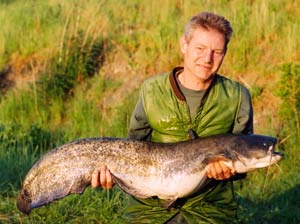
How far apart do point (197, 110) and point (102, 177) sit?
72 centimetres

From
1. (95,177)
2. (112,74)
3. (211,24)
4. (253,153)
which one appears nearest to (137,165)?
(95,177)

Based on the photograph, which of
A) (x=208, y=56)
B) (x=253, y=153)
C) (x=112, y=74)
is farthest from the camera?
(x=112, y=74)

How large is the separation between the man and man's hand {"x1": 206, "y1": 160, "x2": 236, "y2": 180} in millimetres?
58

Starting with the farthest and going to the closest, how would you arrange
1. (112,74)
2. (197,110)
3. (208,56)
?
(112,74), (197,110), (208,56)

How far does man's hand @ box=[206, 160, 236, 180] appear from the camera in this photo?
168 inches

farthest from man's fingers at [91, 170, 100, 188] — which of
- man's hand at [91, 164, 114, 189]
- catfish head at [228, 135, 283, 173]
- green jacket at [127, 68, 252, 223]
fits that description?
catfish head at [228, 135, 283, 173]

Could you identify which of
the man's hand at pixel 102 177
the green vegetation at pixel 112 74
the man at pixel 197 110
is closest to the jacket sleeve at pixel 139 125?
the man at pixel 197 110

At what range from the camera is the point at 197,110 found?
4.48 m

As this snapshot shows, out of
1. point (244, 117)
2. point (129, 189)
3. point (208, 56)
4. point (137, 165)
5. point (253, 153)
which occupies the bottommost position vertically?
point (129, 189)

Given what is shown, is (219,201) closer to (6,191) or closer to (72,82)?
(6,191)

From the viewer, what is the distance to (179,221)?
14.6 feet

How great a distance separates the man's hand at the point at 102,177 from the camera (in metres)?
4.40

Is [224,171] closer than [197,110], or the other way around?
[224,171]

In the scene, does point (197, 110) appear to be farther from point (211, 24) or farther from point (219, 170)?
point (211, 24)
